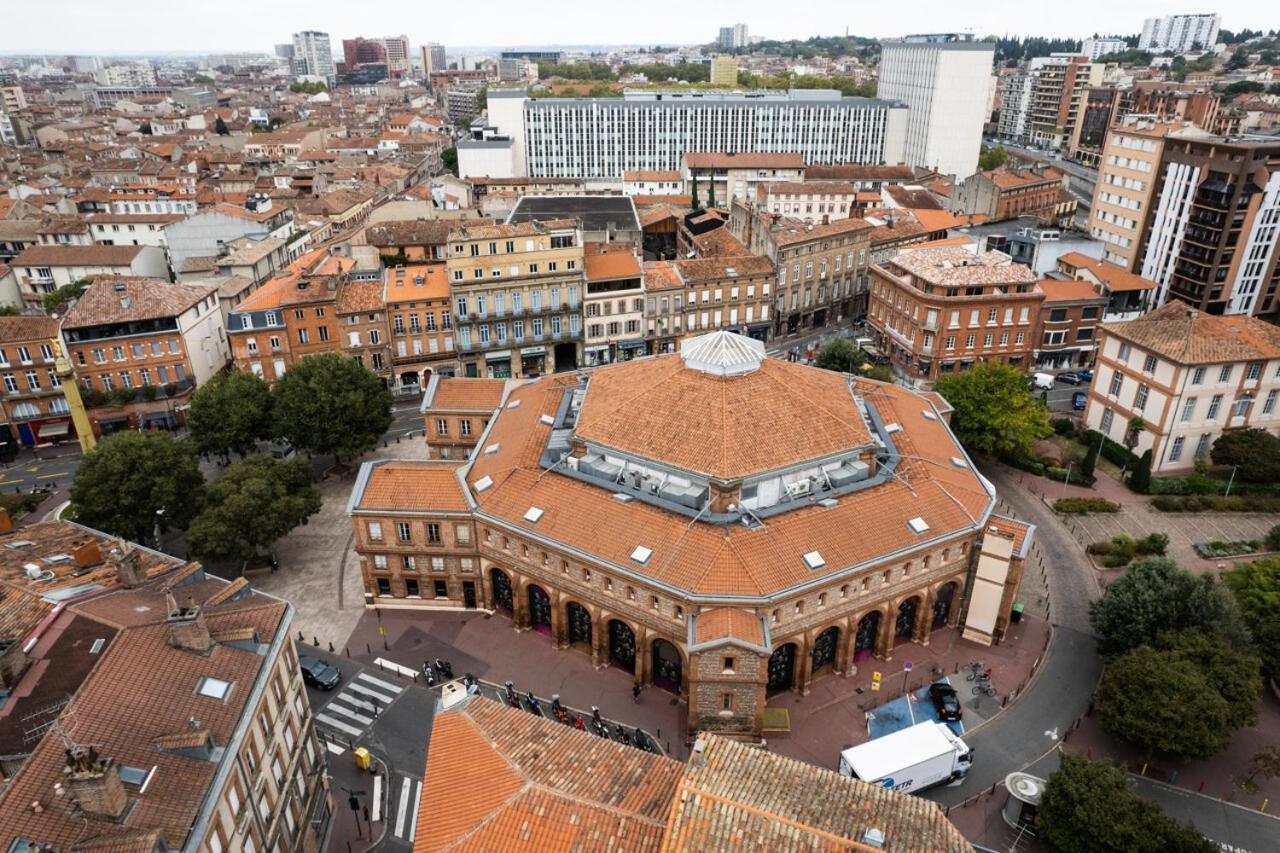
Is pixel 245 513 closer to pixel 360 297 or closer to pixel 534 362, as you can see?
pixel 360 297

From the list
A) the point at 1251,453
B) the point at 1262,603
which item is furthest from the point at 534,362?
the point at 1262,603

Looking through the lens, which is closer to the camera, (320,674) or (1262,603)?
(1262,603)

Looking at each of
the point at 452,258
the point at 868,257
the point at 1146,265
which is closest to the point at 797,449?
the point at 452,258

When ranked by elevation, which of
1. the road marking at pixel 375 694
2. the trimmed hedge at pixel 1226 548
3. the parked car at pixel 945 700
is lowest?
the road marking at pixel 375 694

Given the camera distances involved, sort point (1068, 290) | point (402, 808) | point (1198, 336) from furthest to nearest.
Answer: point (1068, 290) → point (1198, 336) → point (402, 808)

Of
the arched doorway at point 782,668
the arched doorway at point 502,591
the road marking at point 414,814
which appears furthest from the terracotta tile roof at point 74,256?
the arched doorway at point 782,668

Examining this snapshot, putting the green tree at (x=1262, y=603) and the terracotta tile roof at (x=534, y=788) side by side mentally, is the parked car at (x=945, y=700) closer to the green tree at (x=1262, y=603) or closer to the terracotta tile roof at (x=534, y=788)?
the green tree at (x=1262, y=603)

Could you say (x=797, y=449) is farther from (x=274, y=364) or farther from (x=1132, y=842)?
(x=274, y=364)
